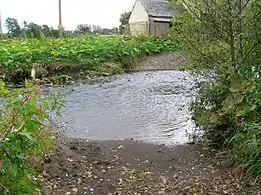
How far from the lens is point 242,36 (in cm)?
495

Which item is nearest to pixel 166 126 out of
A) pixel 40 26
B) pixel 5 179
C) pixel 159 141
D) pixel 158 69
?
pixel 159 141

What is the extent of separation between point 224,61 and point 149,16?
2991 cm

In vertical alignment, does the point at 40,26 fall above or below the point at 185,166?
above

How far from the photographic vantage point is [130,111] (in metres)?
8.16

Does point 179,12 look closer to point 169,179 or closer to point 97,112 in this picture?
point 169,179

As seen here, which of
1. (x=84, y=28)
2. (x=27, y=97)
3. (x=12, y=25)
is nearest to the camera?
(x=27, y=97)

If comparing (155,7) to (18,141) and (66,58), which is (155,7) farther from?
(18,141)

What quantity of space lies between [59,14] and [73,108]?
717 inches

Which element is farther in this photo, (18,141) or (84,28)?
(84,28)

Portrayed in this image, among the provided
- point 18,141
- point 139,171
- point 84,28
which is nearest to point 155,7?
point 84,28

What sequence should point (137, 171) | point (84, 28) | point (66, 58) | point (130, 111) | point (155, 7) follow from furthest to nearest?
point (84, 28) → point (155, 7) → point (66, 58) → point (130, 111) → point (137, 171)

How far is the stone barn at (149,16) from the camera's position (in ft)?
104

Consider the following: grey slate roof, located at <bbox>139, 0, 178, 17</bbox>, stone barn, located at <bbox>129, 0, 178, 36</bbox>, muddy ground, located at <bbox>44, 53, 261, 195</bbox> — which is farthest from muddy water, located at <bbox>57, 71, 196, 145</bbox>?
grey slate roof, located at <bbox>139, 0, 178, 17</bbox>

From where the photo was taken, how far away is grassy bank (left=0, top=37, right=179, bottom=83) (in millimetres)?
12570
